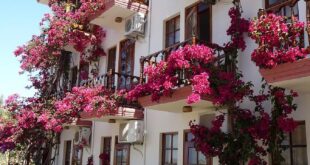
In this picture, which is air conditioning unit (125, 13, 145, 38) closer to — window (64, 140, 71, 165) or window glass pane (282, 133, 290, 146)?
window glass pane (282, 133, 290, 146)

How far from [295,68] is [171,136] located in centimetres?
534

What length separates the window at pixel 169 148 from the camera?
1124 centimetres

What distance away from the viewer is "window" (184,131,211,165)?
10.3m

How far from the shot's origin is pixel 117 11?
13.7 meters

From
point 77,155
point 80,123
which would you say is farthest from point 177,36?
point 77,155

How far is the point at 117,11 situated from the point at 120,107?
3.56 m

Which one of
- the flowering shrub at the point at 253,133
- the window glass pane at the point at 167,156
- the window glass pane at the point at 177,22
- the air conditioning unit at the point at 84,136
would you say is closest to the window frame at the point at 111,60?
the air conditioning unit at the point at 84,136

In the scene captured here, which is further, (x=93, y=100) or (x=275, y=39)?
(x=93, y=100)

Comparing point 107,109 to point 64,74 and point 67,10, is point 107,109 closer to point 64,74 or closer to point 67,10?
point 67,10

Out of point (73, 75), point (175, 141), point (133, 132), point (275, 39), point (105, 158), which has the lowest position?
point (105, 158)

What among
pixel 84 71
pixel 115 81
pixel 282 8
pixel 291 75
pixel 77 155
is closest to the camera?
pixel 291 75

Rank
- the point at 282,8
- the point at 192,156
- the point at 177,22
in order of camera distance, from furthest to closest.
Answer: the point at 177,22 < the point at 192,156 < the point at 282,8

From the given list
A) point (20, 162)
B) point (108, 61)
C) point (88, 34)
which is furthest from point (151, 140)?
point (20, 162)

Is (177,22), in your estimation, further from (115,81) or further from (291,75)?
(291,75)
